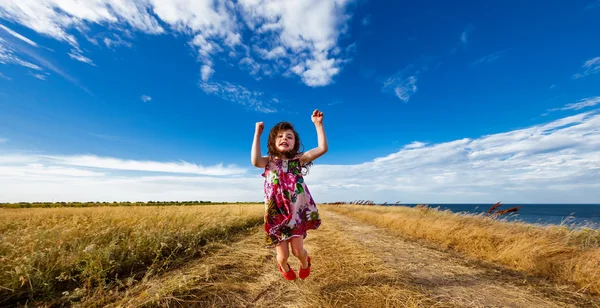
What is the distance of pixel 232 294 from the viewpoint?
282 centimetres

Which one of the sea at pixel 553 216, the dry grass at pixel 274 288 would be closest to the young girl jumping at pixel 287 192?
the dry grass at pixel 274 288

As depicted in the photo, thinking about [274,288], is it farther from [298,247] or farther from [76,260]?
[76,260]

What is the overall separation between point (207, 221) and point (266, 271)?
4469 mm

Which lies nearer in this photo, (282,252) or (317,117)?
(282,252)

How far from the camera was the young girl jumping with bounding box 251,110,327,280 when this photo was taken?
10.1ft

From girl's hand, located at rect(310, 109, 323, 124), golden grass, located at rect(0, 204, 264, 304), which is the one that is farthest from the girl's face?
golden grass, located at rect(0, 204, 264, 304)

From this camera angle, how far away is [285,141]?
323 cm

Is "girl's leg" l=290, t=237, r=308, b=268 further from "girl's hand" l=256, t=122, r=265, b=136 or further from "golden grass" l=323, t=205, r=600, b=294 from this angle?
"golden grass" l=323, t=205, r=600, b=294

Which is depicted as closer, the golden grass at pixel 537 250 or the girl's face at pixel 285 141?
the girl's face at pixel 285 141

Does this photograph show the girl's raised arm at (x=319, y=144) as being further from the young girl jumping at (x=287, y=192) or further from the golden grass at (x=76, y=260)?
the golden grass at (x=76, y=260)

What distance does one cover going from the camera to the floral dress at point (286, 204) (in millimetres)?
3066

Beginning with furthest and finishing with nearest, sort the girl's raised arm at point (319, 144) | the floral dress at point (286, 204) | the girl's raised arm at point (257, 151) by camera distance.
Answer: the girl's raised arm at point (319, 144)
the girl's raised arm at point (257, 151)
the floral dress at point (286, 204)

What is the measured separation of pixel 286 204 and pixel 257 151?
0.78 m

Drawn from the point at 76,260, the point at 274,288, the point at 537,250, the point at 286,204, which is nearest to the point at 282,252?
the point at 274,288
